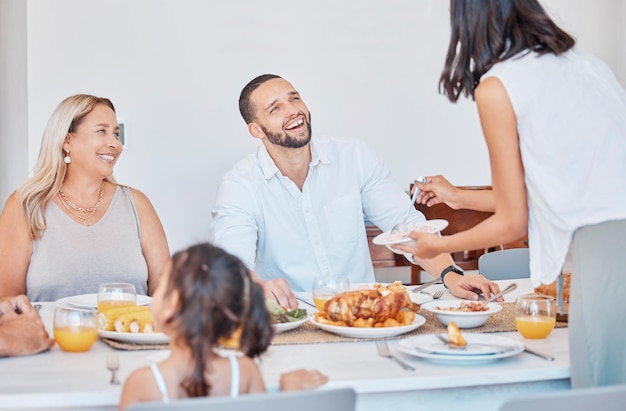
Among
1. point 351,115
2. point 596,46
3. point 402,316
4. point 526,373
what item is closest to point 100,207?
point 402,316

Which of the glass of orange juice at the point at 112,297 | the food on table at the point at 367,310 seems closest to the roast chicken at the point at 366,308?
the food on table at the point at 367,310

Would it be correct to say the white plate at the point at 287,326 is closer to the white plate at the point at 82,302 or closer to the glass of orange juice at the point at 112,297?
the glass of orange juice at the point at 112,297

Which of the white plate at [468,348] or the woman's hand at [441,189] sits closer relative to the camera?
the white plate at [468,348]

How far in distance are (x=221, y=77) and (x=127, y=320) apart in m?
2.59

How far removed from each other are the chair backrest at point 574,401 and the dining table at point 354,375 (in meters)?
0.28

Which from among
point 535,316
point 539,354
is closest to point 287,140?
point 535,316

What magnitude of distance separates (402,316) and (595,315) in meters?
0.44

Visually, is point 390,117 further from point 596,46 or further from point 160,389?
point 160,389

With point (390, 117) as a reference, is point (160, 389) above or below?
below

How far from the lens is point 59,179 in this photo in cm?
262

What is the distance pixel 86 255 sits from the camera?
8.46 ft

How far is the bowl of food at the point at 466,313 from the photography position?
5.99 ft

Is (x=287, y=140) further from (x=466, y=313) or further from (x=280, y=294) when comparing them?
(x=466, y=313)

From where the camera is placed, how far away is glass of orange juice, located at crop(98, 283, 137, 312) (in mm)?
1870
